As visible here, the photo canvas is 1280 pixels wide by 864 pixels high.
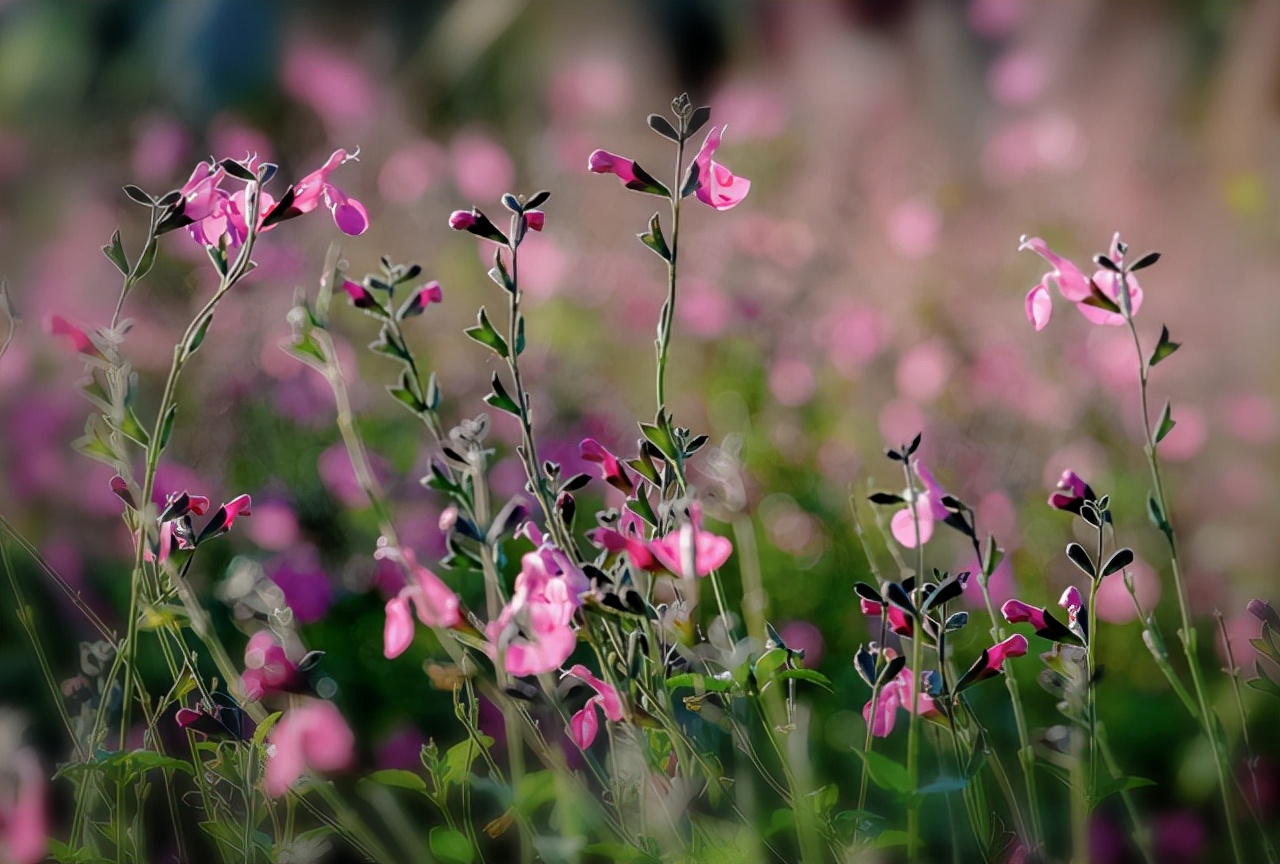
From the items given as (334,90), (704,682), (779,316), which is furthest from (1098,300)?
(334,90)

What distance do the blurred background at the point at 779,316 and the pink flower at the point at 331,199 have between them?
337 mm

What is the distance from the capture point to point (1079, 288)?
1.07 meters

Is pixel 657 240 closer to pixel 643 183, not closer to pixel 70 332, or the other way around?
pixel 643 183

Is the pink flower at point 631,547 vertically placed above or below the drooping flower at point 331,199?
below

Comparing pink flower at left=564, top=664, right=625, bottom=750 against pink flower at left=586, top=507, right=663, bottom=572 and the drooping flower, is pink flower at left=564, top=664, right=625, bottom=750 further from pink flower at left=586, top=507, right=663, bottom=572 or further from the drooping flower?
the drooping flower

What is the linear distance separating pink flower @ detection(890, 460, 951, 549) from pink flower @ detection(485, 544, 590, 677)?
0.28m

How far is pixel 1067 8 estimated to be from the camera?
6.39 meters

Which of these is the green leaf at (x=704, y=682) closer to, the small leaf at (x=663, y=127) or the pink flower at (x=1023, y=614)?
the pink flower at (x=1023, y=614)

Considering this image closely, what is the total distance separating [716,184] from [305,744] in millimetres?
597

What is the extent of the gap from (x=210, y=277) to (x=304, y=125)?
2.51m

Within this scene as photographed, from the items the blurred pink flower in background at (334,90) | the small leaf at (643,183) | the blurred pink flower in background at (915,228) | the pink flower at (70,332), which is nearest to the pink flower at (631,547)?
the small leaf at (643,183)

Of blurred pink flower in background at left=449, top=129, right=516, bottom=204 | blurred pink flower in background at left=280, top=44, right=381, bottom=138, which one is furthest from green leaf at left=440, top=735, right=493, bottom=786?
blurred pink flower in background at left=280, top=44, right=381, bottom=138

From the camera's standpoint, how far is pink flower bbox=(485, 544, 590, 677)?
0.82 metres

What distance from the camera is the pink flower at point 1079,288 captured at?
1.07 meters
